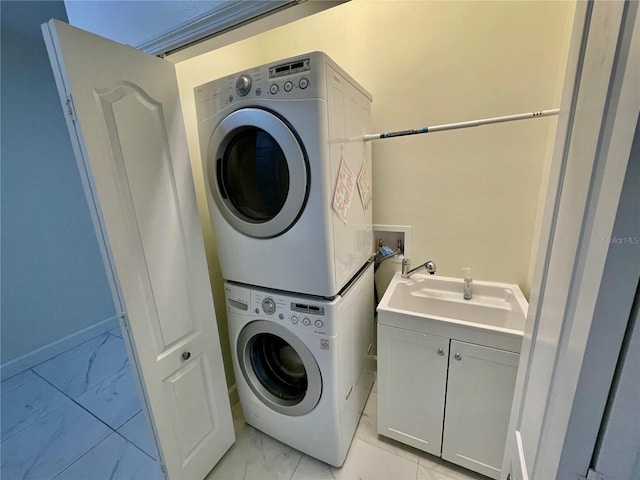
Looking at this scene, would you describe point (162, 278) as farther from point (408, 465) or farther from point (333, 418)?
point (408, 465)

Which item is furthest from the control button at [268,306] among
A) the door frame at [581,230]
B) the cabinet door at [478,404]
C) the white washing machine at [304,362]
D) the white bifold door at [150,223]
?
the door frame at [581,230]

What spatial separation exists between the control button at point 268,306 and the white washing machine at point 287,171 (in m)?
0.07

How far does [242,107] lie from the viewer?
102 centimetres

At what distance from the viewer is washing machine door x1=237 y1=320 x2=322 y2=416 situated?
128cm

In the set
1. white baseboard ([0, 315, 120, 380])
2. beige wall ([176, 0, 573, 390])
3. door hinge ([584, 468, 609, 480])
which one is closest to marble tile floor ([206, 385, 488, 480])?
beige wall ([176, 0, 573, 390])

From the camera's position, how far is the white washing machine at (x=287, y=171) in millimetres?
930

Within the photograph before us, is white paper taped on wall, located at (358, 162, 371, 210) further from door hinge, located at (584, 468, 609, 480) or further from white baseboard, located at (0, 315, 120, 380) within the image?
white baseboard, located at (0, 315, 120, 380)

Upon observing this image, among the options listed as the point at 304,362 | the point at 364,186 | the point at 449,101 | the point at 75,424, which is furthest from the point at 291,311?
the point at 75,424

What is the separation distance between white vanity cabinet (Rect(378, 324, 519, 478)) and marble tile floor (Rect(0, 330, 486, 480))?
126 millimetres

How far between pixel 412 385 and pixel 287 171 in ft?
3.79

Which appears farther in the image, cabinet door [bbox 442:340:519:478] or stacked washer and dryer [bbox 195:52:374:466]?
cabinet door [bbox 442:340:519:478]

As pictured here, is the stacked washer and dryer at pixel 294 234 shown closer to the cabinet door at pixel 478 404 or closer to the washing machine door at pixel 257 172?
the washing machine door at pixel 257 172

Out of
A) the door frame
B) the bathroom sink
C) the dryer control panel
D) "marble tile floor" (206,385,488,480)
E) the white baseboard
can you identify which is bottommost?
"marble tile floor" (206,385,488,480)

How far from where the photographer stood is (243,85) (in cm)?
99
